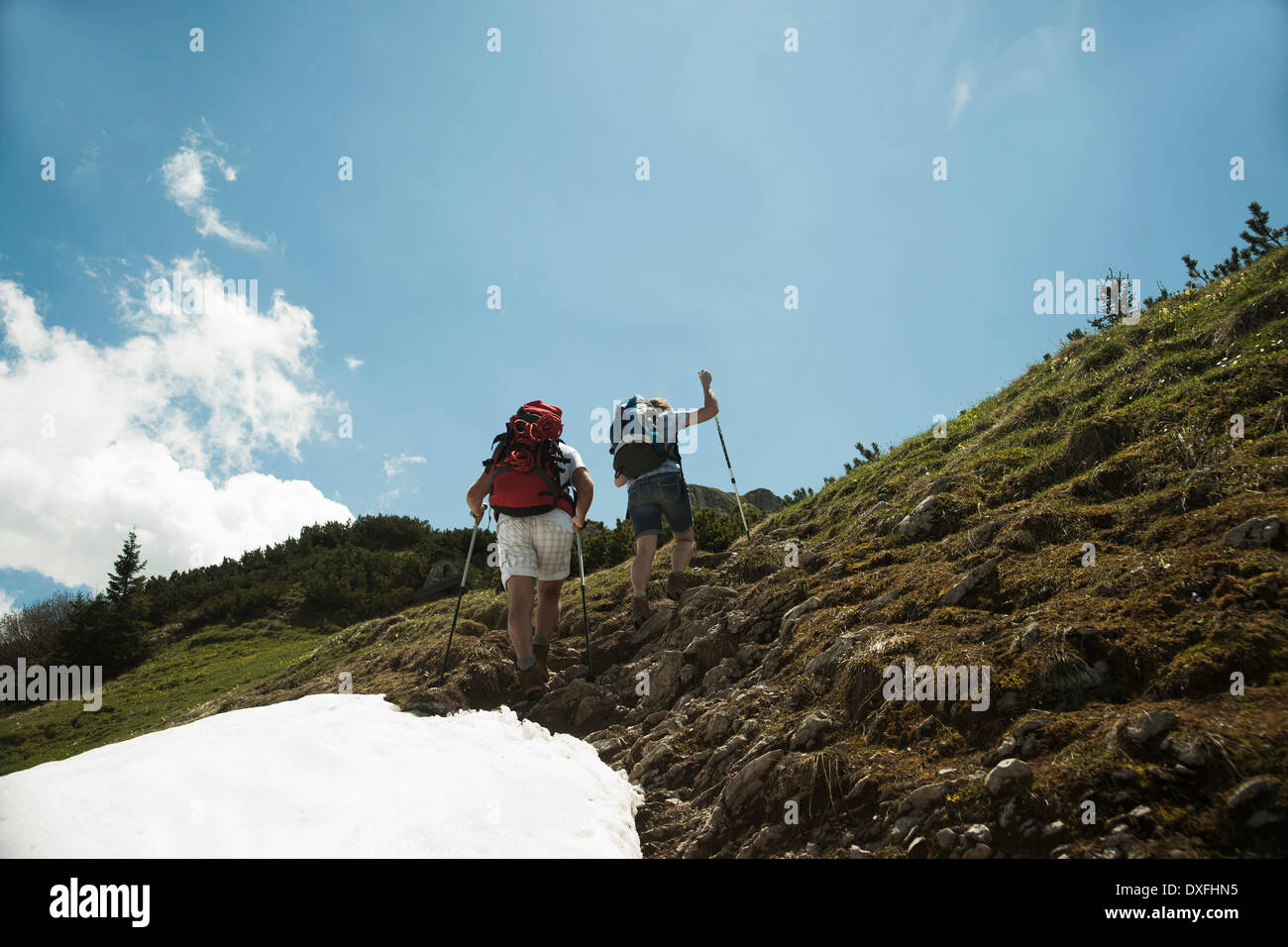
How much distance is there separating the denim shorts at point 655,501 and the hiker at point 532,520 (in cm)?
86

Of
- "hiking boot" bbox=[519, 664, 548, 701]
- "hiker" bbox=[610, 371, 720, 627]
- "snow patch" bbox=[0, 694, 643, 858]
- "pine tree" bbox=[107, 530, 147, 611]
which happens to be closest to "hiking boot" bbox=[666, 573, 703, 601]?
"hiker" bbox=[610, 371, 720, 627]

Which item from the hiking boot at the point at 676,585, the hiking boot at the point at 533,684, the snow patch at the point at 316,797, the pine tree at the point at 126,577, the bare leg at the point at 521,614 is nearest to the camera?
the snow patch at the point at 316,797

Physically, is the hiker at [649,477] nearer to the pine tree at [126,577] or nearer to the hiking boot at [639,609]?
the hiking boot at [639,609]

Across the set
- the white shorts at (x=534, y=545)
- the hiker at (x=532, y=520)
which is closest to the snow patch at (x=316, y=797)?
the hiker at (x=532, y=520)

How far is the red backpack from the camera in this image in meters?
6.06

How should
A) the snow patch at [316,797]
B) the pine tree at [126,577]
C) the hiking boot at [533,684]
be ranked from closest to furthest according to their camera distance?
the snow patch at [316,797] → the hiking boot at [533,684] → the pine tree at [126,577]

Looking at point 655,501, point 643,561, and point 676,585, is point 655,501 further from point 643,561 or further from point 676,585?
point 676,585

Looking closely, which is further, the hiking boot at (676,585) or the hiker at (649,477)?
the hiking boot at (676,585)

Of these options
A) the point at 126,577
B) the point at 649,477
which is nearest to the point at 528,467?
the point at 649,477

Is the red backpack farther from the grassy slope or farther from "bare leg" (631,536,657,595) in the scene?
the grassy slope

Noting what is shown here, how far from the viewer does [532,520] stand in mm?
6055

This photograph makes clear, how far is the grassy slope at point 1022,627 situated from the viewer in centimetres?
267

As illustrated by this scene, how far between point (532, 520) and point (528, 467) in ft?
1.65
